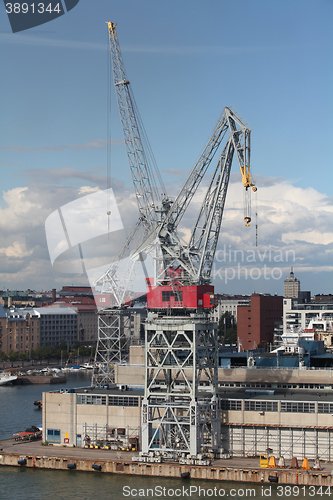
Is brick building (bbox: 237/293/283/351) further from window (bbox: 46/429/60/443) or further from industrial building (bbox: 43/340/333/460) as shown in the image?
window (bbox: 46/429/60/443)

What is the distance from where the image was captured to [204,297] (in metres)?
39.3

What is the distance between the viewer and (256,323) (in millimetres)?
109250

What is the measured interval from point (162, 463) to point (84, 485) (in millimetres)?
4464

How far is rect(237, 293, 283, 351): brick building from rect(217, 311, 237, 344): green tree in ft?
54.2

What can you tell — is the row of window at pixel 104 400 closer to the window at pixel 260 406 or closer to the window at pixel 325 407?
the window at pixel 260 406

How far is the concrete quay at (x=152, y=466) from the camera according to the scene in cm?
3344

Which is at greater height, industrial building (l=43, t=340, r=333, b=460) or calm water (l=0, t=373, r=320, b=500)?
industrial building (l=43, t=340, r=333, b=460)

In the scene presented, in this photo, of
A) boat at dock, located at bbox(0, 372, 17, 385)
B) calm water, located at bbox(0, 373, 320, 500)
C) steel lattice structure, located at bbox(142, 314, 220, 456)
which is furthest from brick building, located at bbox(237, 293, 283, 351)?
calm water, located at bbox(0, 373, 320, 500)

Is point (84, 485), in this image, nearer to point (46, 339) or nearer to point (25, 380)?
point (25, 380)

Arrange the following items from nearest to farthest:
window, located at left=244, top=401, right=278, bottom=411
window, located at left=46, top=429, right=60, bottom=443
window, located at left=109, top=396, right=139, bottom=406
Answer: window, located at left=244, top=401, right=278, bottom=411 → window, located at left=109, top=396, right=139, bottom=406 → window, located at left=46, top=429, right=60, bottom=443

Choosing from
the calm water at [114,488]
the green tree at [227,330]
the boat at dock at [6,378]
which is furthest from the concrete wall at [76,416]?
the green tree at [227,330]

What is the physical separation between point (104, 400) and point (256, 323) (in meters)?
70.8

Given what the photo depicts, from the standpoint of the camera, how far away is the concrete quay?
3344 centimetres

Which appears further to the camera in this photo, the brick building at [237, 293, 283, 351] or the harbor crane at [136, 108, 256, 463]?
the brick building at [237, 293, 283, 351]
